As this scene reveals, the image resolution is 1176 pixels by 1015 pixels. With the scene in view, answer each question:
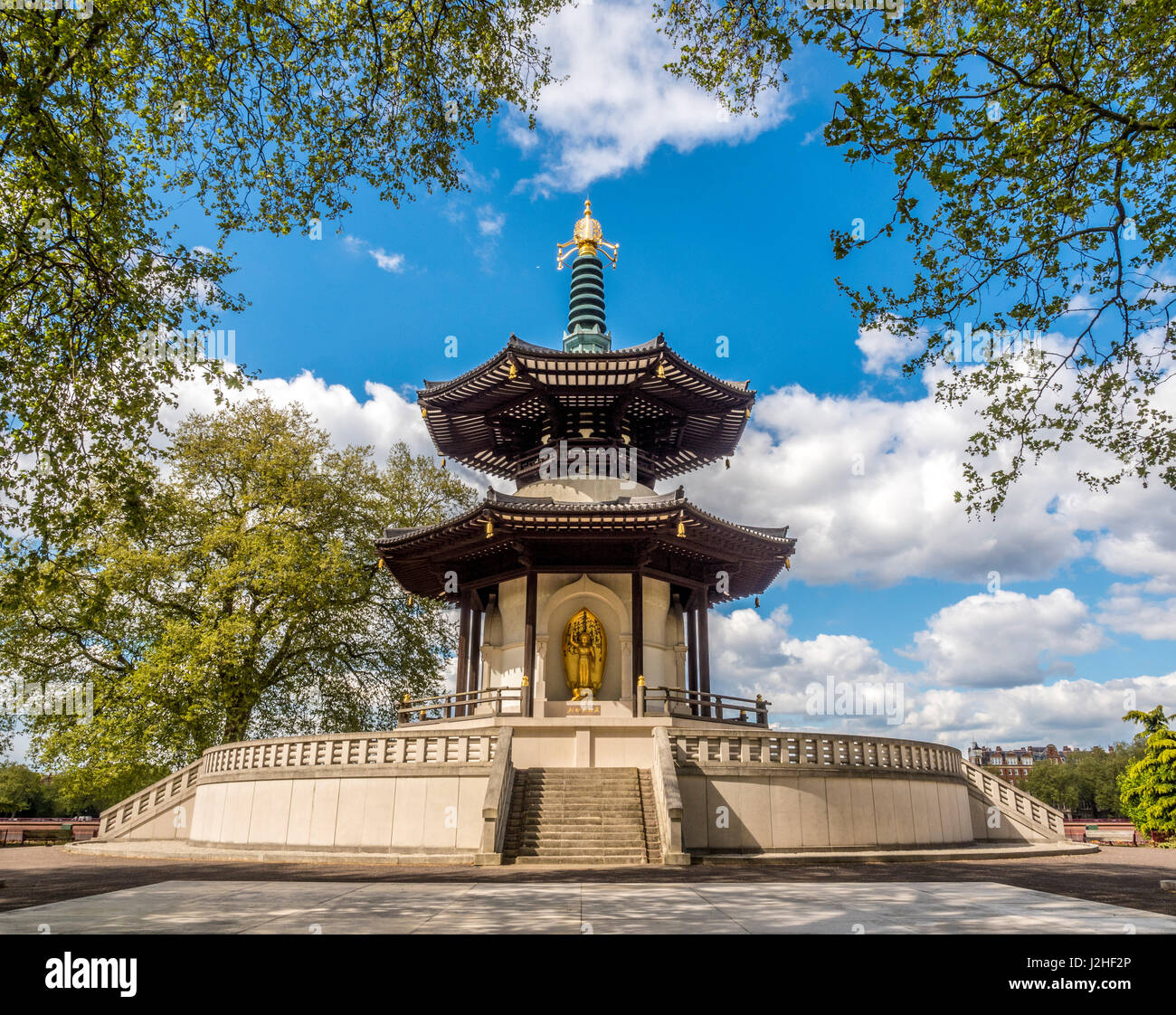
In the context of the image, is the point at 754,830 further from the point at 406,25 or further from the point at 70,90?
the point at 70,90

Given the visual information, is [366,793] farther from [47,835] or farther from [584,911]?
[47,835]

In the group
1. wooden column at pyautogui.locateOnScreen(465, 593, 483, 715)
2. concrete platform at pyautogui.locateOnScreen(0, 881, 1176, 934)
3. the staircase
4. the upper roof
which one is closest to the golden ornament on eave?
wooden column at pyautogui.locateOnScreen(465, 593, 483, 715)

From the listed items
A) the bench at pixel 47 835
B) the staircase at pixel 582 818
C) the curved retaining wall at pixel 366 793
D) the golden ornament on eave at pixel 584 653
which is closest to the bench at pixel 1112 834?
the golden ornament on eave at pixel 584 653

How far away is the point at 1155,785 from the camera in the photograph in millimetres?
31719

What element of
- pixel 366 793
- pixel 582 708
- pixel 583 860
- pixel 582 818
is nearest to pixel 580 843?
pixel 583 860

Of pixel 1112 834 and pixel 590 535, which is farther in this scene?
pixel 1112 834

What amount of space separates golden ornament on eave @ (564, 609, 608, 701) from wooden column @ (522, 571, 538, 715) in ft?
4.09

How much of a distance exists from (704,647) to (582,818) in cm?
886

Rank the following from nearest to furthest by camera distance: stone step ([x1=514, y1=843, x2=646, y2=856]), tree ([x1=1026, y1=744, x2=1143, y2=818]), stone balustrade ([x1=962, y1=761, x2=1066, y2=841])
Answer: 1. stone step ([x1=514, y1=843, x2=646, y2=856])
2. stone balustrade ([x1=962, y1=761, x2=1066, y2=841])
3. tree ([x1=1026, y1=744, x2=1143, y2=818])

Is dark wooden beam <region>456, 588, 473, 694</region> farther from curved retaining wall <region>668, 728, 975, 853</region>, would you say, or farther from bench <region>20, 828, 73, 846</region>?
bench <region>20, 828, 73, 846</region>

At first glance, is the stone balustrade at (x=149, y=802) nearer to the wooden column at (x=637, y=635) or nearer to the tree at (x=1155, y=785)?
the wooden column at (x=637, y=635)

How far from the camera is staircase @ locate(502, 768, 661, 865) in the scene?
614 inches

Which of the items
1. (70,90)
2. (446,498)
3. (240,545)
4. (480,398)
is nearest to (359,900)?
(70,90)
